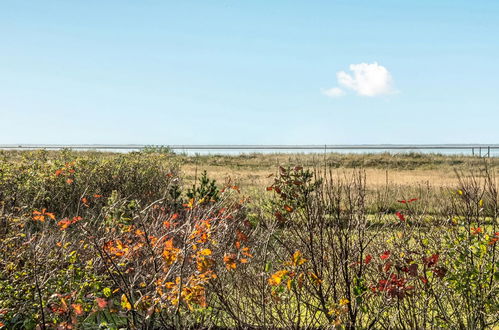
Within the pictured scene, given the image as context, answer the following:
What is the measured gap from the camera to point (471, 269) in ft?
16.0

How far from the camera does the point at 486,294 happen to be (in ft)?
15.8

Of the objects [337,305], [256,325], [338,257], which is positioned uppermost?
[338,257]

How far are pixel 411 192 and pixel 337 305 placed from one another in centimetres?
1220

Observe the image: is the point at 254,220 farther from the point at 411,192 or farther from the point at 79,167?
the point at 411,192

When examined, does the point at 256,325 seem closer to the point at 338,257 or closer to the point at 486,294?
the point at 338,257

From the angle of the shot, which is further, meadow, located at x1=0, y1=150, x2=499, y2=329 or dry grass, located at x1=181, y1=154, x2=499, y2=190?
dry grass, located at x1=181, y1=154, x2=499, y2=190

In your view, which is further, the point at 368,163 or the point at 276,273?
the point at 368,163

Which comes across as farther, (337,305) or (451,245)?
(451,245)

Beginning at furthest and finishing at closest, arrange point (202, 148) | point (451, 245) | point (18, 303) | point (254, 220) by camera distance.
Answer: point (202, 148)
point (254, 220)
point (451, 245)
point (18, 303)

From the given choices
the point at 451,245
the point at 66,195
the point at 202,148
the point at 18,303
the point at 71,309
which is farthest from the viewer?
the point at 202,148

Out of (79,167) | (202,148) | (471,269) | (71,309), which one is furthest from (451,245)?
(202,148)

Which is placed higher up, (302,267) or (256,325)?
(302,267)

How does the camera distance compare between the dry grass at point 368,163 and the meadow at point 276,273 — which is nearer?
the meadow at point 276,273

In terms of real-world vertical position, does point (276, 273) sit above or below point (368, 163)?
above
